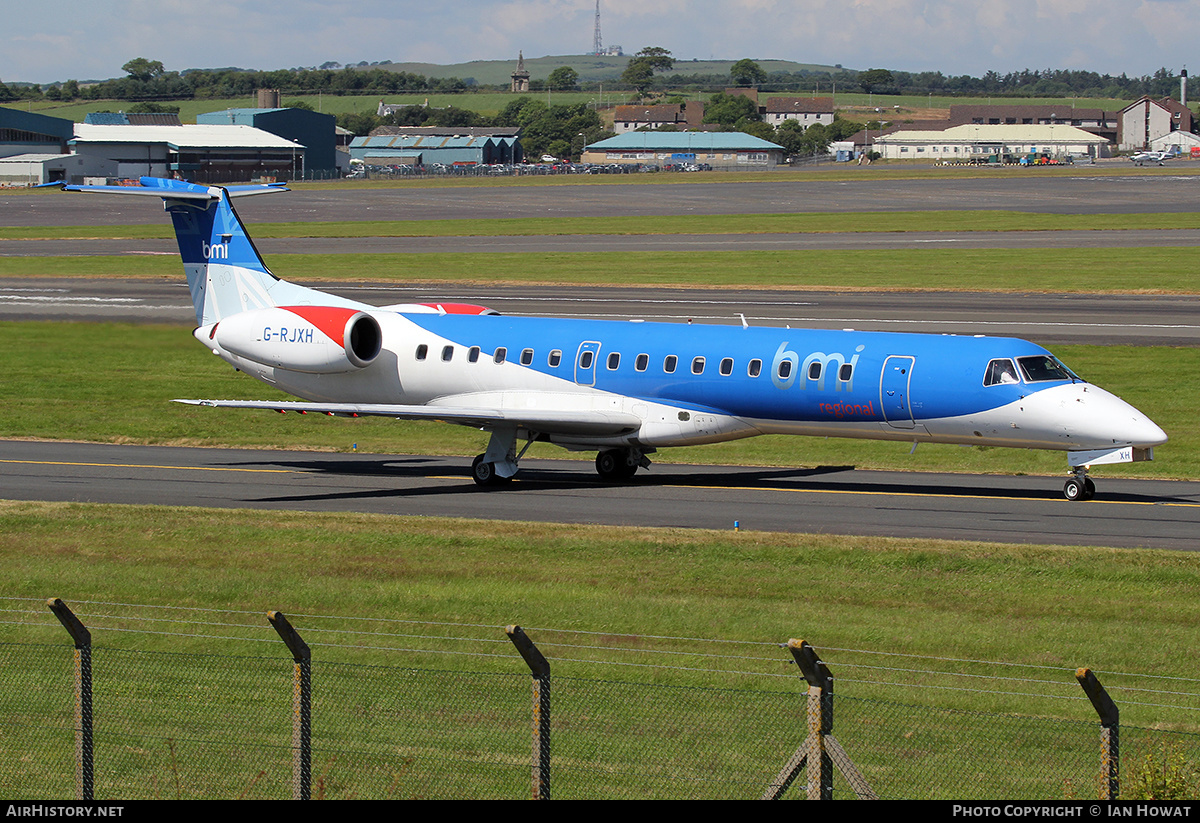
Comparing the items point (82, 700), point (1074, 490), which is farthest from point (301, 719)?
point (1074, 490)

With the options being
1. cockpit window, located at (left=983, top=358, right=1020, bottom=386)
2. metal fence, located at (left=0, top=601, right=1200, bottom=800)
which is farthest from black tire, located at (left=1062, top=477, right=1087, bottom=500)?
metal fence, located at (left=0, top=601, right=1200, bottom=800)

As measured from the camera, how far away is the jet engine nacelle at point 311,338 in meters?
31.8

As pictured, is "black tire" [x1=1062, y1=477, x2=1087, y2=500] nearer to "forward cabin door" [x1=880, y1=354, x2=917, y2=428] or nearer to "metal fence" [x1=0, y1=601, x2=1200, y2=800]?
"forward cabin door" [x1=880, y1=354, x2=917, y2=428]

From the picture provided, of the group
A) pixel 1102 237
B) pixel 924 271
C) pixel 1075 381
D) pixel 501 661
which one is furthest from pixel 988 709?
pixel 1102 237

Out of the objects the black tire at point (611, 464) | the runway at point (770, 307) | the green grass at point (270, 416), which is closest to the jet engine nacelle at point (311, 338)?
Answer: the green grass at point (270, 416)

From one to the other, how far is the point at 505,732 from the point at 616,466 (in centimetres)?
1719

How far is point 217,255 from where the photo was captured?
34.9m

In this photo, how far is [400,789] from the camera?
12.6m

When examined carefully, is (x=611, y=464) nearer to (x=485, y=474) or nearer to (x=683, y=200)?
(x=485, y=474)

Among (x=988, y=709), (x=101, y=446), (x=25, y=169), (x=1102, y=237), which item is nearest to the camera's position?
(x=988, y=709)

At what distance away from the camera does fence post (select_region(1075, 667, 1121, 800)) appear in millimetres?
9555

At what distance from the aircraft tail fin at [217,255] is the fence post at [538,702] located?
81.3ft

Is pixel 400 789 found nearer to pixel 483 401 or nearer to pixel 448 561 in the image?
pixel 448 561

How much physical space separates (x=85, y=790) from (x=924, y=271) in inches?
2473
